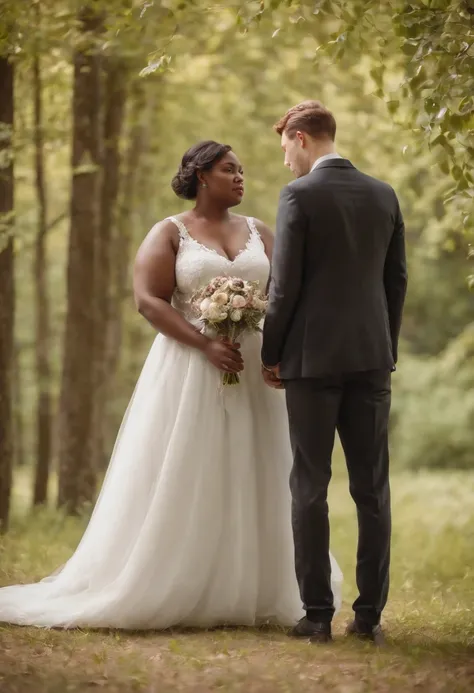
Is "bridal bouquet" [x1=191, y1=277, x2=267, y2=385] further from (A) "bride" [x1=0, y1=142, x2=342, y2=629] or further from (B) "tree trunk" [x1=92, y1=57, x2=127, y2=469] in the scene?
(B) "tree trunk" [x1=92, y1=57, x2=127, y2=469]

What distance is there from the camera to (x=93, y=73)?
38.1ft

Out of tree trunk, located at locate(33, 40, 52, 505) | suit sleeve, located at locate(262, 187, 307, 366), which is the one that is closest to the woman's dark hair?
suit sleeve, located at locate(262, 187, 307, 366)

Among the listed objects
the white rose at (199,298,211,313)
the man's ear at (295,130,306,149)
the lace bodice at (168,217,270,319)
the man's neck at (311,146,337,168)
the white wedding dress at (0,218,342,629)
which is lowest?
the white wedding dress at (0,218,342,629)

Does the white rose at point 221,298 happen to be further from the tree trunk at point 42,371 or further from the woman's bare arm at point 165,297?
the tree trunk at point 42,371

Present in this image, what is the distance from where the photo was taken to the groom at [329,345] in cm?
572

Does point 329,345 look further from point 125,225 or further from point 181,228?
point 125,225

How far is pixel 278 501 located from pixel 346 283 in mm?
1675

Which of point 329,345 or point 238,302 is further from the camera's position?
point 238,302

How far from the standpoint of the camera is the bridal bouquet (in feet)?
20.7

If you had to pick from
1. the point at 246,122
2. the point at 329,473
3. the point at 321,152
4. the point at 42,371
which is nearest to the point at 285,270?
the point at 321,152

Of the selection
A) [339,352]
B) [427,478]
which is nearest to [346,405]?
[339,352]

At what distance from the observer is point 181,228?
270 inches

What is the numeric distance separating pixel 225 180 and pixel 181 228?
406 mm

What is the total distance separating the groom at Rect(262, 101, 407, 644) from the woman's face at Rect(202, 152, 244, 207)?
898 millimetres
